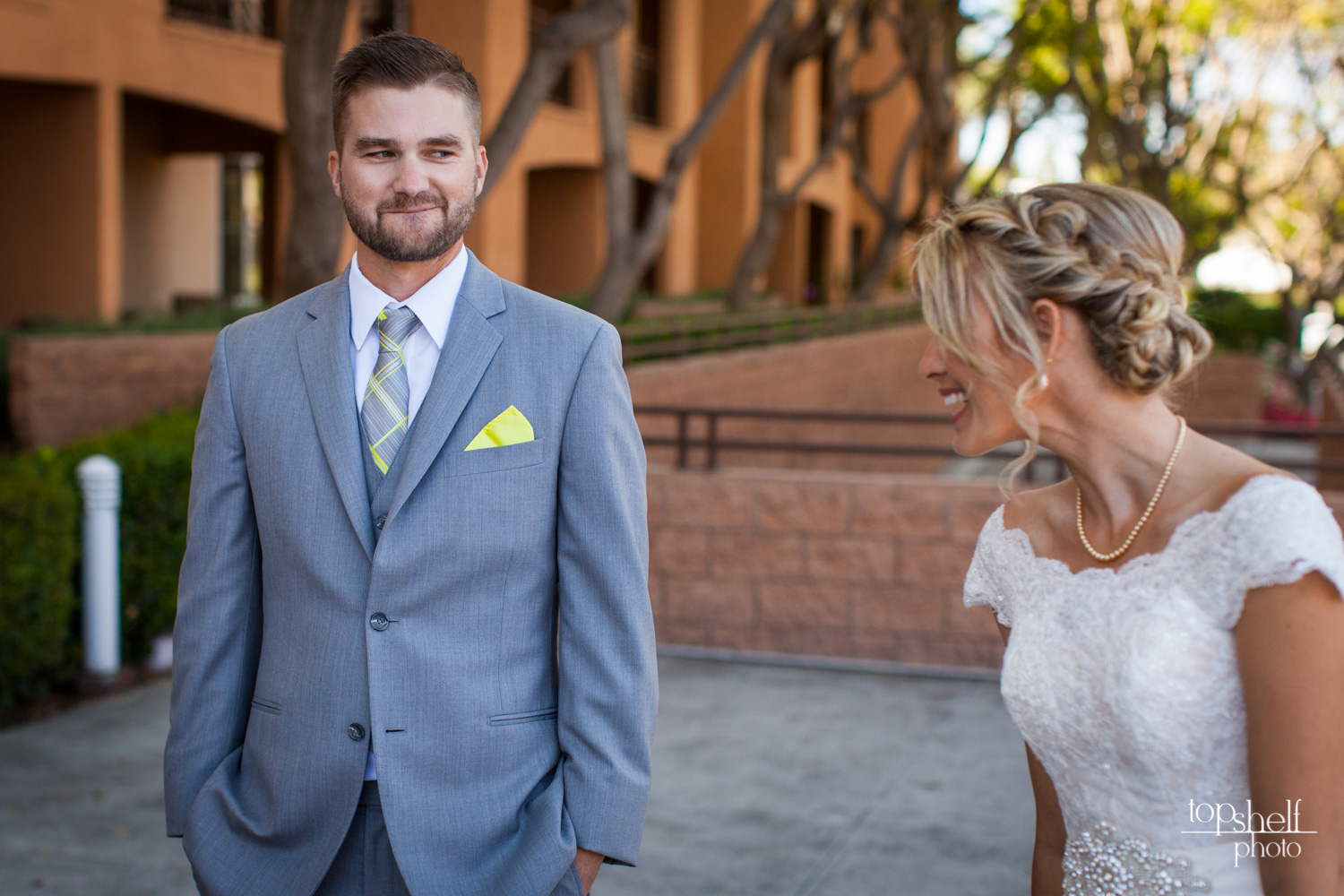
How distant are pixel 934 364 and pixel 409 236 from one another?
95 centimetres

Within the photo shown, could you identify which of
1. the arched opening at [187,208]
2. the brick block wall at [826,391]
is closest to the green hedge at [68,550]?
the brick block wall at [826,391]

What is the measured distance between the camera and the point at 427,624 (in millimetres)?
2293

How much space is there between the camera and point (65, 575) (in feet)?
20.6

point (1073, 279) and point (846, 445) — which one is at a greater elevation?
point (1073, 279)

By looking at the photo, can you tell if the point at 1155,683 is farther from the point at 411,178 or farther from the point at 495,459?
the point at 411,178

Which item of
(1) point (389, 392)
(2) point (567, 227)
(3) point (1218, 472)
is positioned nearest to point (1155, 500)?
(3) point (1218, 472)

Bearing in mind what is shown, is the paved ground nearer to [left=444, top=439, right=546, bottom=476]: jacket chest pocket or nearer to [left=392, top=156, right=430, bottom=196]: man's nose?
[left=444, top=439, right=546, bottom=476]: jacket chest pocket

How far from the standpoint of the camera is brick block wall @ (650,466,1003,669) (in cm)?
739

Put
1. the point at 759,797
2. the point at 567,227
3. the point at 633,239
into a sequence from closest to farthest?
the point at 759,797 → the point at 633,239 → the point at 567,227

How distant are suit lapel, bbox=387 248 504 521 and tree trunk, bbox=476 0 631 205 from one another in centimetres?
661

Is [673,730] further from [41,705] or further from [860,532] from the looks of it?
[41,705]

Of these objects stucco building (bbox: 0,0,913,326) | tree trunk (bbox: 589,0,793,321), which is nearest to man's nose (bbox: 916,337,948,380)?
tree trunk (bbox: 589,0,793,321)

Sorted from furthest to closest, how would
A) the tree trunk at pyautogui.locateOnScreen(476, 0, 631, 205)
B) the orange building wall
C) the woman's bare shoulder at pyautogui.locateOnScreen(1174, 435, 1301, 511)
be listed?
the orange building wall, the tree trunk at pyautogui.locateOnScreen(476, 0, 631, 205), the woman's bare shoulder at pyautogui.locateOnScreen(1174, 435, 1301, 511)

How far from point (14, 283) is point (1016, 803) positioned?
11.4 m
